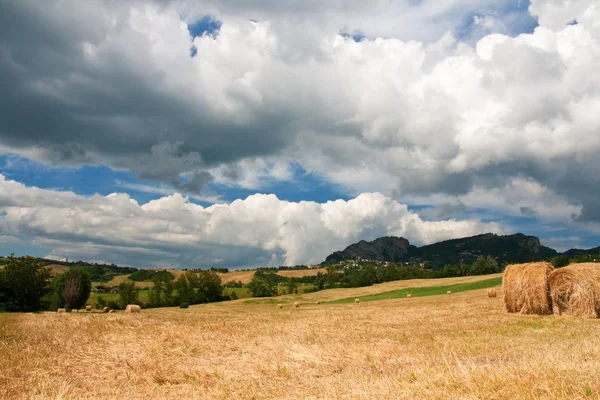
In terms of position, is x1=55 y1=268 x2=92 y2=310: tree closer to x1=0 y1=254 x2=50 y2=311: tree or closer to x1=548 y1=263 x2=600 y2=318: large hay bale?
x1=0 y1=254 x2=50 y2=311: tree

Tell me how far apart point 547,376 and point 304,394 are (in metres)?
3.76

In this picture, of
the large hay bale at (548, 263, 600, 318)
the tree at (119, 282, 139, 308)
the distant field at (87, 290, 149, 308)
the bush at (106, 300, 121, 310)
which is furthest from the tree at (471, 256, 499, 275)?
the large hay bale at (548, 263, 600, 318)

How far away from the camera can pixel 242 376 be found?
31.5 feet

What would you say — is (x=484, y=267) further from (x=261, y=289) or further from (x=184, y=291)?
(x=184, y=291)

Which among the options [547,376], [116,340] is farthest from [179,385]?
[116,340]

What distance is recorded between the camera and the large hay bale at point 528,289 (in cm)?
2333

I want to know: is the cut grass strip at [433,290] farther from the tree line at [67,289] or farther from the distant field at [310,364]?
the distant field at [310,364]

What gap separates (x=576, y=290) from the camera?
73.0 feet

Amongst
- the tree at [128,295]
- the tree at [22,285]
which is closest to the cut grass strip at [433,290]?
the tree at [22,285]

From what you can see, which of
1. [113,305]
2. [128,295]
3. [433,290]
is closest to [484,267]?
[433,290]

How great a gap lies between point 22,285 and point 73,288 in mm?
8732

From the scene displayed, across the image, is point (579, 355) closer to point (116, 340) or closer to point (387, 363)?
point (387, 363)

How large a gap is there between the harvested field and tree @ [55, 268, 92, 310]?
60.1 meters

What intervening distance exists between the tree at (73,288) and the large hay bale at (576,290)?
6454 cm
